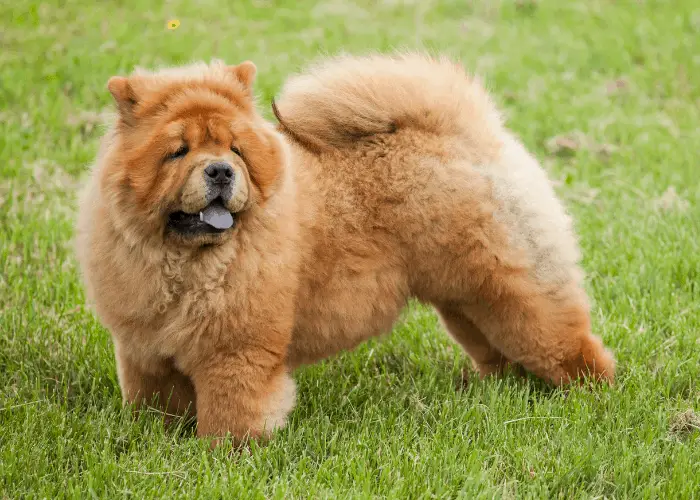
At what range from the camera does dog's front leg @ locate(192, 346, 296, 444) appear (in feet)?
11.1

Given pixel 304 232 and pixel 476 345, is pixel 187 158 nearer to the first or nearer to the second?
pixel 304 232

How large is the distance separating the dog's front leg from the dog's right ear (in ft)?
3.35

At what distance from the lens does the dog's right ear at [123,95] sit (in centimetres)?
329

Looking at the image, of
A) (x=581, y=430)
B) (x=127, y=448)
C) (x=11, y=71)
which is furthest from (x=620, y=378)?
(x=11, y=71)

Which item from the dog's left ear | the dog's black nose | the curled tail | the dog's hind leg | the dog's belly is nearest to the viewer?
the dog's black nose

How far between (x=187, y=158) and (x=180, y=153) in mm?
69

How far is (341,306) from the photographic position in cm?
370

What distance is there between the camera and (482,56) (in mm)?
8711

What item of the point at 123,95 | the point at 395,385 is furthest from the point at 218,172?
the point at 395,385

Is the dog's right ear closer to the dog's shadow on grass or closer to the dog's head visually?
→ the dog's head

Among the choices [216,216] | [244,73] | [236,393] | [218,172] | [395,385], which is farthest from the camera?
[395,385]

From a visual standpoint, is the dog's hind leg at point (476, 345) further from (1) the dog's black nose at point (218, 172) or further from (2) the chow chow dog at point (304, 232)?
(1) the dog's black nose at point (218, 172)

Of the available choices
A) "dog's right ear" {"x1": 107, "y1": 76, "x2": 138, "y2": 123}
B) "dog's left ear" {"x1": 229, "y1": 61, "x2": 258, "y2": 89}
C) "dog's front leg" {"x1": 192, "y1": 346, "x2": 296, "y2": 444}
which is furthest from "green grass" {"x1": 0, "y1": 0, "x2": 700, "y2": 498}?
"dog's left ear" {"x1": 229, "y1": 61, "x2": 258, "y2": 89}

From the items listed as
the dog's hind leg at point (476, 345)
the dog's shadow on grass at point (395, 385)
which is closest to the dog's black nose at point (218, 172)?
the dog's shadow on grass at point (395, 385)
